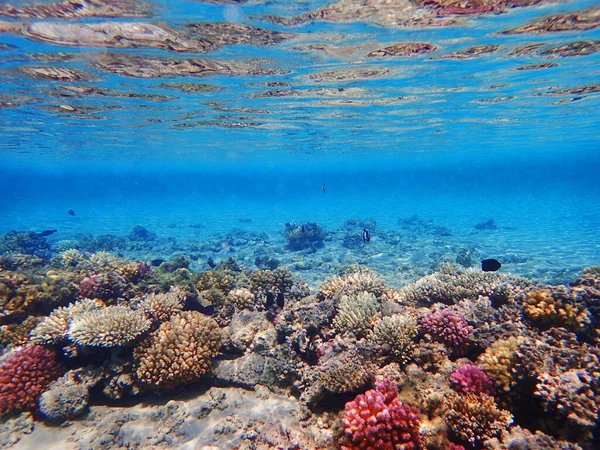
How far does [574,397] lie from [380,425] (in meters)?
2.31

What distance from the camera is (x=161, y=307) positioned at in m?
7.09

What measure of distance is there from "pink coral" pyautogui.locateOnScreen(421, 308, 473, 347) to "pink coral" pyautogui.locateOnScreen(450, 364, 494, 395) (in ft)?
2.55

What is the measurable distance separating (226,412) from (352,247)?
61.6 ft

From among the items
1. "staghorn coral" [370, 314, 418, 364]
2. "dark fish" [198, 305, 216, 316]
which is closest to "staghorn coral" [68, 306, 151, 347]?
"dark fish" [198, 305, 216, 316]

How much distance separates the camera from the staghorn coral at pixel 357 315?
6320 mm

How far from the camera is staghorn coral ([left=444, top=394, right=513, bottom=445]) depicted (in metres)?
4.04

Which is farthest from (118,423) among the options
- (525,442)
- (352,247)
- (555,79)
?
(555,79)

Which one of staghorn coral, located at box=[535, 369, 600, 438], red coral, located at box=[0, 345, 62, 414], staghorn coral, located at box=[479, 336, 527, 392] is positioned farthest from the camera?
red coral, located at box=[0, 345, 62, 414]

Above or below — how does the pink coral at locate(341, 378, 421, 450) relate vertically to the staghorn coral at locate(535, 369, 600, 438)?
below

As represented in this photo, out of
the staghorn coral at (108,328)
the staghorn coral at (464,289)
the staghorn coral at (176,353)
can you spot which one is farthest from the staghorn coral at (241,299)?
Result: the staghorn coral at (464,289)

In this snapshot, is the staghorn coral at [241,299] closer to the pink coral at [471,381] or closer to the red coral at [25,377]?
the red coral at [25,377]

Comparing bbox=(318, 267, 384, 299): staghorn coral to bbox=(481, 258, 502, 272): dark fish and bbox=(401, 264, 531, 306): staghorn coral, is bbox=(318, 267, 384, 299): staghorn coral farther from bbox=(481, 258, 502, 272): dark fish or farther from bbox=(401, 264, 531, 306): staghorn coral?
bbox=(481, 258, 502, 272): dark fish

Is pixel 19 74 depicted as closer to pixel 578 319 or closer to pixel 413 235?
pixel 578 319

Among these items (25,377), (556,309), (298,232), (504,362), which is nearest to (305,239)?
(298,232)
